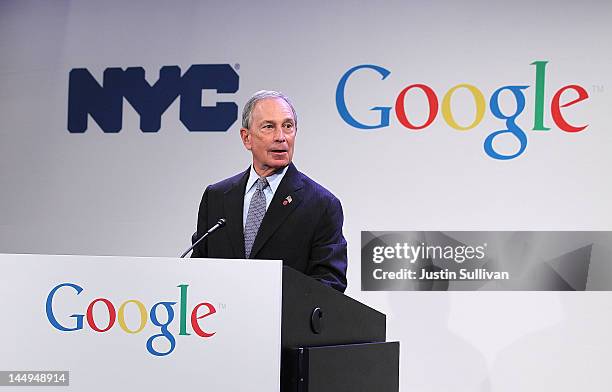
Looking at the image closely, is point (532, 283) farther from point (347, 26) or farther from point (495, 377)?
point (347, 26)

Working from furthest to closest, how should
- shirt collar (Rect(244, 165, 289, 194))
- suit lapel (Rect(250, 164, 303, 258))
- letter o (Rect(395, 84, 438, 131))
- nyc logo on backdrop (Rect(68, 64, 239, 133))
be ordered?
1. nyc logo on backdrop (Rect(68, 64, 239, 133))
2. letter o (Rect(395, 84, 438, 131))
3. shirt collar (Rect(244, 165, 289, 194))
4. suit lapel (Rect(250, 164, 303, 258))

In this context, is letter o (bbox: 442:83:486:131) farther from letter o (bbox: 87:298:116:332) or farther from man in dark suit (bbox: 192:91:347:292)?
letter o (bbox: 87:298:116:332)

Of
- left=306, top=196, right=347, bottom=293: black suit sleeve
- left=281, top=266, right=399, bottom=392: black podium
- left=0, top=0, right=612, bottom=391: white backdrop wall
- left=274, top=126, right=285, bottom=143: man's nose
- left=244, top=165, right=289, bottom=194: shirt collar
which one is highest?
left=0, top=0, right=612, bottom=391: white backdrop wall

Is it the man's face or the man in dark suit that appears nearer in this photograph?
the man in dark suit

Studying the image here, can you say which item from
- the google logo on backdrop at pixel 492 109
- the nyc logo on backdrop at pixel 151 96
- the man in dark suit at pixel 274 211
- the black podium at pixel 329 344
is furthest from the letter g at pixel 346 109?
the black podium at pixel 329 344

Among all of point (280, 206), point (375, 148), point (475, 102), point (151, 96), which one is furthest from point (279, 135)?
point (151, 96)

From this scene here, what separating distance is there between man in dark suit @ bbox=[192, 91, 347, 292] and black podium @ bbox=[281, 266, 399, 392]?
0.73 ft

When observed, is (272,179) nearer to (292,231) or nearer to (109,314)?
(292,231)

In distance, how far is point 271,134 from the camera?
8.38 feet

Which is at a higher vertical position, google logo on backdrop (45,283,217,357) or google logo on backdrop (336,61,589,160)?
google logo on backdrop (336,61,589,160)

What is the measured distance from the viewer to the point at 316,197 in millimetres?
2494

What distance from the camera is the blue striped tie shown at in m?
2.39

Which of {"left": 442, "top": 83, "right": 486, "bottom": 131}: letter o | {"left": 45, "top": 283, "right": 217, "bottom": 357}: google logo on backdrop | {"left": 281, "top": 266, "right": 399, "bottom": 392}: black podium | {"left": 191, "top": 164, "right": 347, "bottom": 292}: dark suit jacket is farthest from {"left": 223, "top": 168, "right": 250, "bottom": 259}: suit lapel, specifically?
{"left": 442, "top": 83, "right": 486, "bottom": 131}: letter o

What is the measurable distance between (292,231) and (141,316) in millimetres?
869
